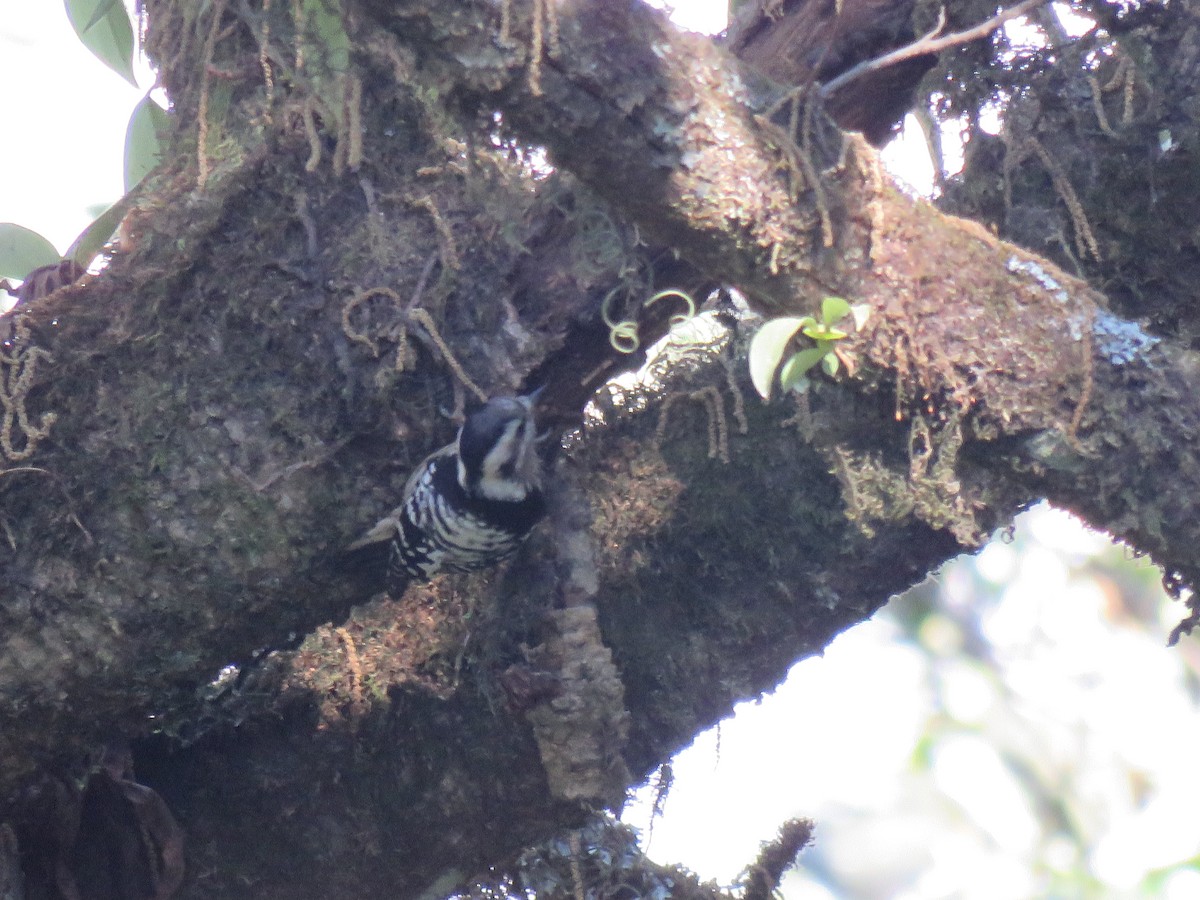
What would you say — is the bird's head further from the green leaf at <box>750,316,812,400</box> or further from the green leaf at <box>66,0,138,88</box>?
the green leaf at <box>66,0,138,88</box>

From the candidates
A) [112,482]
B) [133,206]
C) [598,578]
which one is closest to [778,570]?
[598,578]

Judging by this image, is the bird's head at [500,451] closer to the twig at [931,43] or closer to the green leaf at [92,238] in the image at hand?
the twig at [931,43]

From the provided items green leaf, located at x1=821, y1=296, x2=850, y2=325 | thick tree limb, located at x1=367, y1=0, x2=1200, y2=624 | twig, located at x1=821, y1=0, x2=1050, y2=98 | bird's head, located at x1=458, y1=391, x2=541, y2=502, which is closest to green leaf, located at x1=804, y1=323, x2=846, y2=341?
green leaf, located at x1=821, y1=296, x2=850, y2=325

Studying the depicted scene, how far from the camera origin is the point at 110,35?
3.22 m

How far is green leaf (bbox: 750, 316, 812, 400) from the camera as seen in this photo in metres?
1.93

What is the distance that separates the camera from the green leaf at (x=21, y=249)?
3.12 m

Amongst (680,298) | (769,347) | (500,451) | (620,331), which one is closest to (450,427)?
(500,451)

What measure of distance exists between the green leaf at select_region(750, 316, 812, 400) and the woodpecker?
0.82 meters

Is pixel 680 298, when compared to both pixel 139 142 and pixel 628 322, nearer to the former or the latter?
pixel 628 322

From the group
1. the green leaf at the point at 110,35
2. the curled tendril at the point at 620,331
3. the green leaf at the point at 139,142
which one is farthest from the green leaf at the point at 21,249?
Result: the curled tendril at the point at 620,331

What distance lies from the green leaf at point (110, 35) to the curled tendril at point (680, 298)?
1.83 metres

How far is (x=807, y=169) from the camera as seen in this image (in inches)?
80.0

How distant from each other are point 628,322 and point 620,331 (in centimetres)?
3

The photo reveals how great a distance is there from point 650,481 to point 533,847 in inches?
40.7
